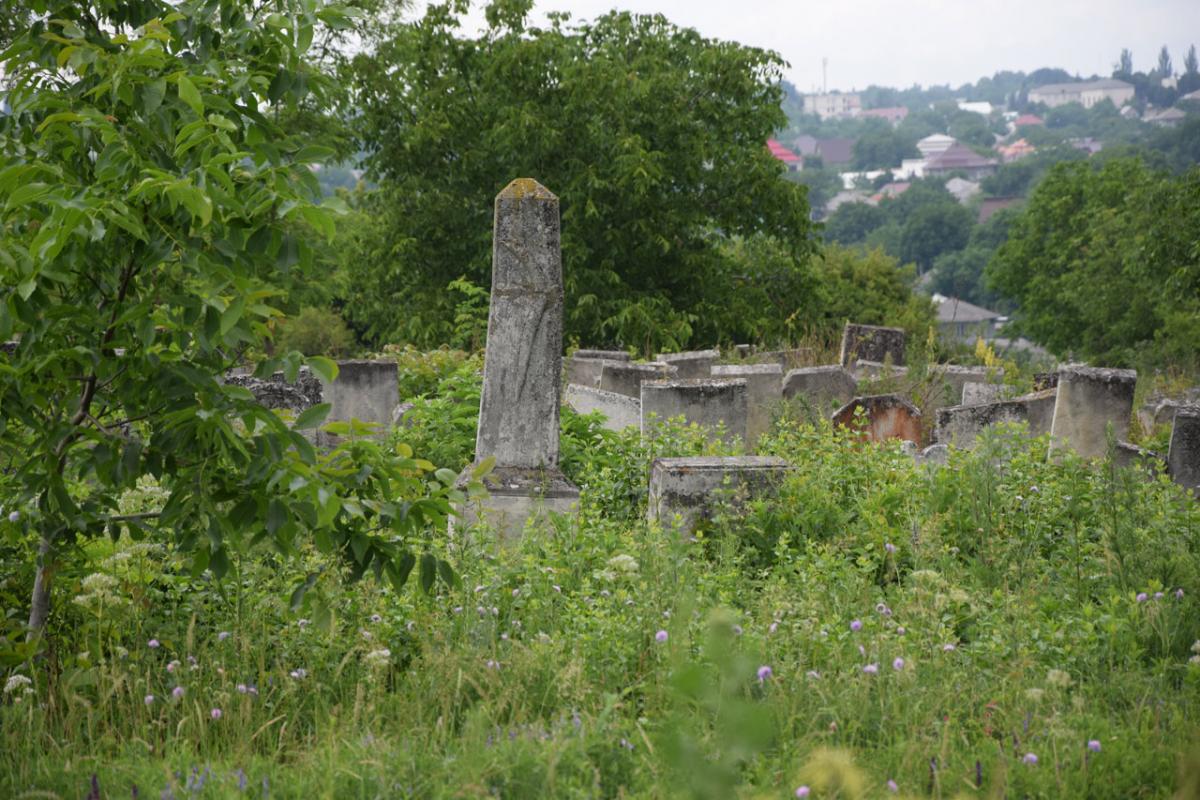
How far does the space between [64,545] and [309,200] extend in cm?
169

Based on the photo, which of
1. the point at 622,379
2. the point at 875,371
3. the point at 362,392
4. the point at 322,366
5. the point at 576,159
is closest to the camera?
the point at 322,366

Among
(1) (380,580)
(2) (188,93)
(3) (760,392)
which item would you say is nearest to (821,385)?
(3) (760,392)

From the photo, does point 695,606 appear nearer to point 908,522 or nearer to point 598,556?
point 598,556

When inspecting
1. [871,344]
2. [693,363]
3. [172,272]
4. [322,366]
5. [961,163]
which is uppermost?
[961,163]

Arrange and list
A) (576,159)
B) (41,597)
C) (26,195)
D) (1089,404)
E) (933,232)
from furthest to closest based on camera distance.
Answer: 1. (933,232)
2. (576,159)
3. (1089,404)
4. (41,597)
5. (26,195)

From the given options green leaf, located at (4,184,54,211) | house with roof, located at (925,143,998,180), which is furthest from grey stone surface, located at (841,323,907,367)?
house with roof, located at (925,143,998,180)

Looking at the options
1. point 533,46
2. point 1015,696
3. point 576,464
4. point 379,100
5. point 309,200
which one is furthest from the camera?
point 379,100

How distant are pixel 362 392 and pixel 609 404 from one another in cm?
231

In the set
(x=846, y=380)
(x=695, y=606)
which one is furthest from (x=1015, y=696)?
(x=846, y=380)

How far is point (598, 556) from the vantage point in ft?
19.6

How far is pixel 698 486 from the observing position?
685 centimetres

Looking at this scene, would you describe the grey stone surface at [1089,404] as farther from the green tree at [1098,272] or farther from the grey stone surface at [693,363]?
the green tree at [1098,272]

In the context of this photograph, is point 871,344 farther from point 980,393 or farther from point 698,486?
point 698,486

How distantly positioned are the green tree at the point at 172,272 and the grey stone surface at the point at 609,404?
636 cm
